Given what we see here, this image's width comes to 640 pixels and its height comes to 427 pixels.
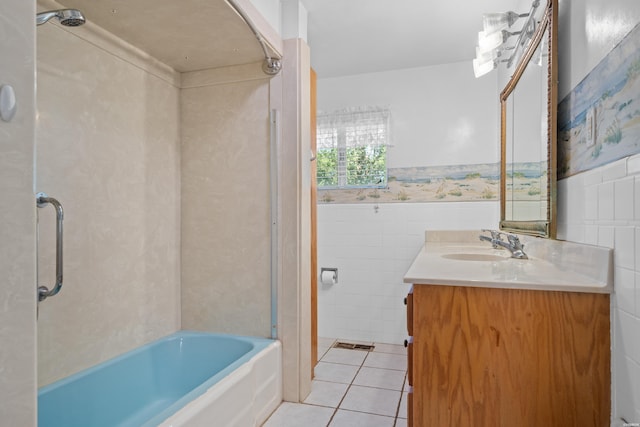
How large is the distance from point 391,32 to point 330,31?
43 cm

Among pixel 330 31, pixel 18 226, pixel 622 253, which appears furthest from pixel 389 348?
pixel 18 226

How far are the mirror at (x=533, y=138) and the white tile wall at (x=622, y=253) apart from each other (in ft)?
1.18

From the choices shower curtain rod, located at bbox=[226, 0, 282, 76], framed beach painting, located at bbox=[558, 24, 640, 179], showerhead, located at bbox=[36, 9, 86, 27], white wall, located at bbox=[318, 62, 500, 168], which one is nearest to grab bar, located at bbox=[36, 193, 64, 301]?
showerhead, located at bbox=[36, 9, 86, 27]

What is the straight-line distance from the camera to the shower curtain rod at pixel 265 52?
1.62 meters

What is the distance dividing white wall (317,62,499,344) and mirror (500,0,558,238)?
498 mm

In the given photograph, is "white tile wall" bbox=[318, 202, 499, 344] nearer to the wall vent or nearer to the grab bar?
the wall vent

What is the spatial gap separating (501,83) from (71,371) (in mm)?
3182

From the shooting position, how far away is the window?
3.20 m

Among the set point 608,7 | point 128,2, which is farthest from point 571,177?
point 128,2

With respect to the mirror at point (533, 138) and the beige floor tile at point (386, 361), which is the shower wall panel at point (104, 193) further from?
the mirror at point (533, 138)

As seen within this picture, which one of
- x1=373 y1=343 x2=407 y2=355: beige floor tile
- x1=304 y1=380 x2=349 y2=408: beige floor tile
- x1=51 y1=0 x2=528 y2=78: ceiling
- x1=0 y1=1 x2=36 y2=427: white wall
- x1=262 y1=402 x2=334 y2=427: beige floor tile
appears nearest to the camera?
x1=0 y1=1 x2=36 y2=427: white wall

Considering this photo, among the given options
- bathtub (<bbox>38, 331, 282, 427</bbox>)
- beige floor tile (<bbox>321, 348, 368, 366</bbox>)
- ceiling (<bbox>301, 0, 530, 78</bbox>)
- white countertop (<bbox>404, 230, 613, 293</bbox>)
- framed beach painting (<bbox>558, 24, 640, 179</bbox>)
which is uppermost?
ceiling (<bbox>301, 0, 530, 78</bbox>)

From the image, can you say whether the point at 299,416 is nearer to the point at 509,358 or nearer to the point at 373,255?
the point at 509,358

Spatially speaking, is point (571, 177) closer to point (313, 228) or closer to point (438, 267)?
point (438, 267)
